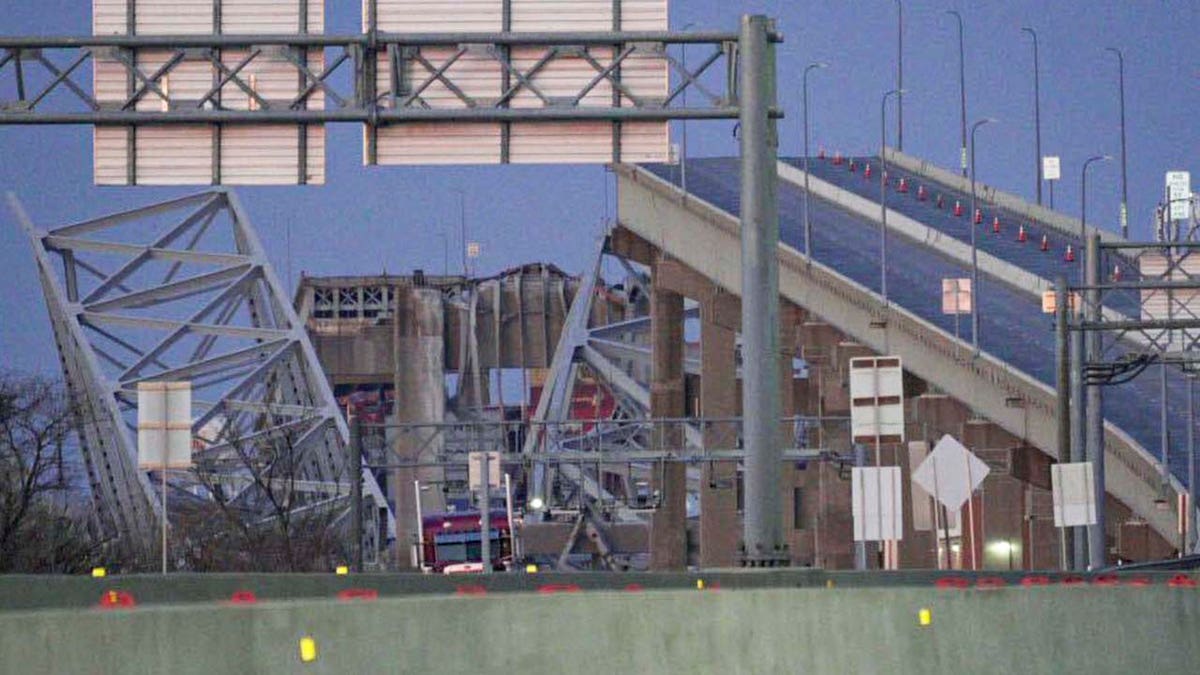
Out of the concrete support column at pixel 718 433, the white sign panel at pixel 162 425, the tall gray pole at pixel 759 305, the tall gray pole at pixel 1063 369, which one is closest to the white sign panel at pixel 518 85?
the tall gray pole at pixel 759 305

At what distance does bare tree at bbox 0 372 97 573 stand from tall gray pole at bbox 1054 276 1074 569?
2242 cm

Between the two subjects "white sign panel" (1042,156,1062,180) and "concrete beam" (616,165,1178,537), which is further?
"white sign panel" (1042,156,1062,180)

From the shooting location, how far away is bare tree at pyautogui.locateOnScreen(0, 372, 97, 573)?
212 feet

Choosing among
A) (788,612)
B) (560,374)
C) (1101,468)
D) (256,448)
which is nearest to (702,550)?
(256,448)

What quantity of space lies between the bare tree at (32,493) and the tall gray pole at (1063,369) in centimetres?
2242

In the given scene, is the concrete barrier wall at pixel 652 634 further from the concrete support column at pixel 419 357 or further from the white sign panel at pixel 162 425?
the concrete support column at pixel 419 357

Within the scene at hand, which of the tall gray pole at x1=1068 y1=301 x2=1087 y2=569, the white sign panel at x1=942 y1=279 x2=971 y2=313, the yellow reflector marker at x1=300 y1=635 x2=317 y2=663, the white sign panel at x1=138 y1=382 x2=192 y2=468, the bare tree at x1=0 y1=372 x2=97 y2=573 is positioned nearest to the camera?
the yellow reflector marker at x1=300 y1=635 x2=317 y2=663

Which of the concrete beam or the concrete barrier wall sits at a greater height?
the concrete beam

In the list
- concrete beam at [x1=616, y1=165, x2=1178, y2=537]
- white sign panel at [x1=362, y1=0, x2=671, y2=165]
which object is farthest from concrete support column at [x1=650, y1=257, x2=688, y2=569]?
white sign panel at [x1=362, y1=0, x2=671, y2=165]

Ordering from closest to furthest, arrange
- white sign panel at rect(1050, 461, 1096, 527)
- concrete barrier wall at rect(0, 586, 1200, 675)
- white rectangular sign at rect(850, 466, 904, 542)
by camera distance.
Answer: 1. concrete barrier wall at rect(0, 586, 1200, 675)
2. white rectangular sign at rect(850, 466, 904, 542)
3. white sign panel at rect(1050, 461, 1096, 527)

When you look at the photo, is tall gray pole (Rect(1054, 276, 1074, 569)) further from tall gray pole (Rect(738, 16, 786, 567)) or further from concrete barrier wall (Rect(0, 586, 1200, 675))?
concrete barrier wall (Rect(0, 586, 1200, 675))

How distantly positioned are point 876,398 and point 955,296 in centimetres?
3659

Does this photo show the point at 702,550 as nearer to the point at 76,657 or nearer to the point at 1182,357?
the point at 1182,357

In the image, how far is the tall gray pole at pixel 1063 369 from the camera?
54.1m
